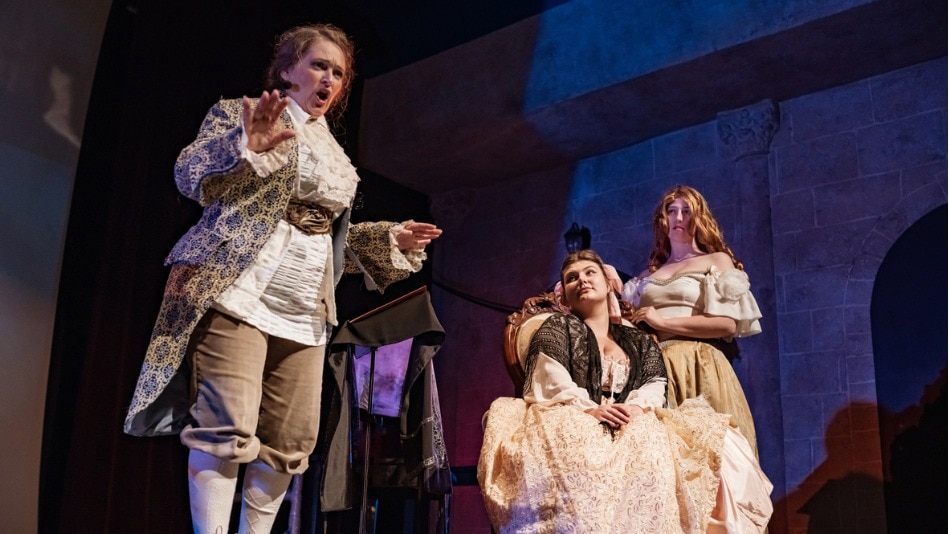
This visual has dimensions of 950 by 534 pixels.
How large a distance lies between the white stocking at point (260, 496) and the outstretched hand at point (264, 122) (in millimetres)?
772

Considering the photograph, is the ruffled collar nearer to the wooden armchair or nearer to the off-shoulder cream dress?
the wooden armchair

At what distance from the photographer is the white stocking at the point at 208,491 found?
191cm

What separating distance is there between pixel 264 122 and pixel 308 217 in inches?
13.0

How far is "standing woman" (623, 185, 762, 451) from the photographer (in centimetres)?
333

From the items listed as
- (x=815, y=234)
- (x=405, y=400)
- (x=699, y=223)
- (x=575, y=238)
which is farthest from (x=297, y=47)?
(x=815, y=234)

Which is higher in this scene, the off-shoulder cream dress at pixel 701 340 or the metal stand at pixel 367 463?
the off-shoulder cream dress at pixel 701 340

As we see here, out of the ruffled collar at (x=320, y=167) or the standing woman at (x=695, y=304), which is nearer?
the ruffled collar at (x=320, y=167)

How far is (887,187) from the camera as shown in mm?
4867

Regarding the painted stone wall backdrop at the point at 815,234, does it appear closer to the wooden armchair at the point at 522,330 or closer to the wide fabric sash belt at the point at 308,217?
the wooden armchair at the point at 522,330

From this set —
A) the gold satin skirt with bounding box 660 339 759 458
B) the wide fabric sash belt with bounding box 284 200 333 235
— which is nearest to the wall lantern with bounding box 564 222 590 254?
the gold satin skirt with bounding box 660 339 759 458

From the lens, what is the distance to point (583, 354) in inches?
118

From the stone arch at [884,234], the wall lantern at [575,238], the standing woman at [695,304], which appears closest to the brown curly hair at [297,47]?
the standing woman at [695,304]

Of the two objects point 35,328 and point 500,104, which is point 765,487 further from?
point 500,104

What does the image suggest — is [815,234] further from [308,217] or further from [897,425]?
[308,217]
